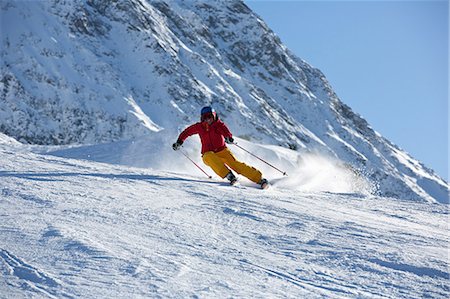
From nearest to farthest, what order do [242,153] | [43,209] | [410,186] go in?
[43,209] → [242,153] → [410,186]

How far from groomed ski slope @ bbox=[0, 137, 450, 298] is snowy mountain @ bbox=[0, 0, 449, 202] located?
26.2 ft

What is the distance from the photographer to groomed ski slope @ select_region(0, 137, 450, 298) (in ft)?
9.51

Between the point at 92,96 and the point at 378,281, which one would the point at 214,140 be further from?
the point at 92,96

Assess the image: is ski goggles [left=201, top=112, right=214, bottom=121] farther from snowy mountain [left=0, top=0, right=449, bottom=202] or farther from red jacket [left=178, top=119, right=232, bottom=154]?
snowy mountain [left=0, top=0, right=449, bottom=202]

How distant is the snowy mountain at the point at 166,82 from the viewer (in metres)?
38.6

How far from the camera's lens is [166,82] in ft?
165

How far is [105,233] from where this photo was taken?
12.4 ft

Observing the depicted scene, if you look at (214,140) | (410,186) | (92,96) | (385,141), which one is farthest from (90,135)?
(385,141)

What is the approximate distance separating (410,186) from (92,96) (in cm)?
5523

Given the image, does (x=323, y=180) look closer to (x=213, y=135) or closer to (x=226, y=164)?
(x=226, y=164)

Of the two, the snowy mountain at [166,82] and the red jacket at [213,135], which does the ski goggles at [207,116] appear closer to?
the red jacket at [213,135]

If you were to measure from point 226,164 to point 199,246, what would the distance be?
4918mm

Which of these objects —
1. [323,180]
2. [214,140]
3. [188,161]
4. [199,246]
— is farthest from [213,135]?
[323,180]

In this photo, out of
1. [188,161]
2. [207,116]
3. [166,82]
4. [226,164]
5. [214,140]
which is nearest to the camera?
[207,116]
